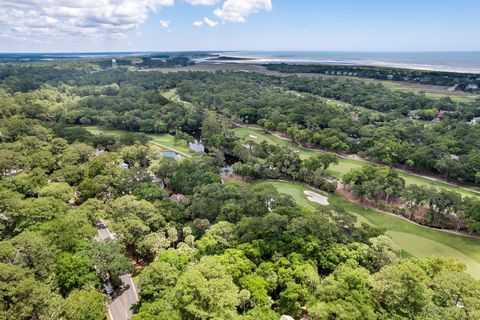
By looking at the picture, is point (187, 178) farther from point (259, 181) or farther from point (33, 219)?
point (33, 219)

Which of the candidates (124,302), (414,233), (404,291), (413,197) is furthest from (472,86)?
(124,302)

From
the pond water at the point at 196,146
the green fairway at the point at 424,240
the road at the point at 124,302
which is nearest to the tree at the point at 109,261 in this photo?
the road at the point at 124,302

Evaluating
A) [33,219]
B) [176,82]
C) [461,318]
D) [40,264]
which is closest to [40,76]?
[176,82]

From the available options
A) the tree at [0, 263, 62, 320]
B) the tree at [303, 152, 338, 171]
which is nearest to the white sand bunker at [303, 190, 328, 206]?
the tree at [303, 152, 338, 171]

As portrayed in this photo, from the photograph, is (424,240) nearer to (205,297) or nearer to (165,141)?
(205,297)

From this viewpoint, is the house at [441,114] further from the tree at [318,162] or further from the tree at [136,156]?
the tree at [136,156]

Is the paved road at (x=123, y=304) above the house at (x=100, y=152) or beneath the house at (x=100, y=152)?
beneath
